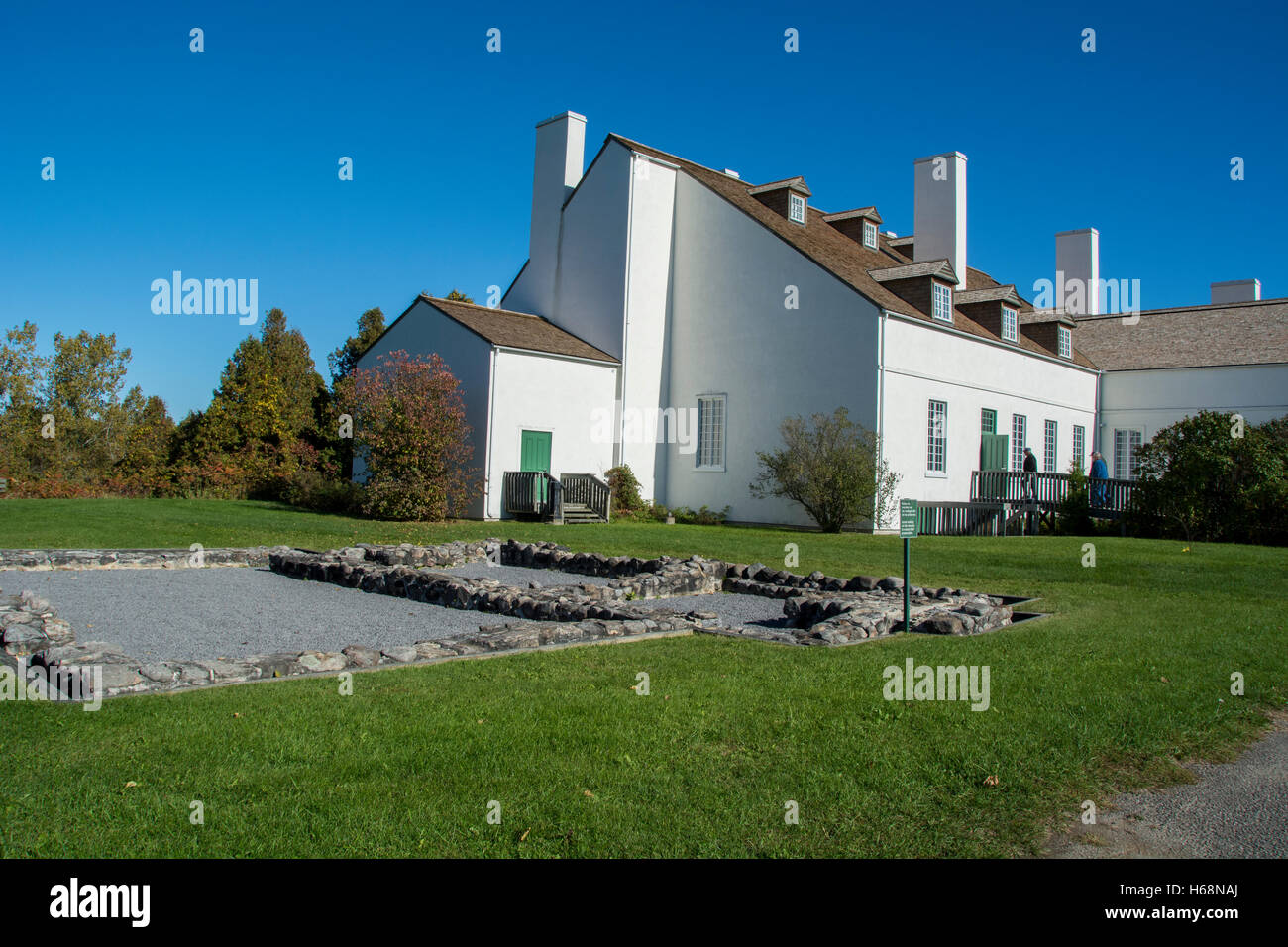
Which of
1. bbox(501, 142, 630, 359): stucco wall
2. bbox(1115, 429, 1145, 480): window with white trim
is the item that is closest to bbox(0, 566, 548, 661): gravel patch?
bbox(501, 142, 630, 359): stucco wall

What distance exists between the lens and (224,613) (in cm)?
1226

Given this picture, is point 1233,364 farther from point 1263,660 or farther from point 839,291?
point 1263,660

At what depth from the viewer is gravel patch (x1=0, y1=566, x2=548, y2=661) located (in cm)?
1018

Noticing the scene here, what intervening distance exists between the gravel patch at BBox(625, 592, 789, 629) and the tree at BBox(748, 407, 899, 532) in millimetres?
10879

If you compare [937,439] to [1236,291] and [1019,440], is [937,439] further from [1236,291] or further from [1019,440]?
[1236,291]

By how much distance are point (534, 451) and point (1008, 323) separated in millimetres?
17575

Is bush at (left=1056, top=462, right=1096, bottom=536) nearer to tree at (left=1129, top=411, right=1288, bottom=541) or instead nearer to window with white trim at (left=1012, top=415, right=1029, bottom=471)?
tree at (left=1129, top=411, right=1288, bottom=541)

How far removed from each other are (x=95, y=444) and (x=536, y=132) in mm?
26102

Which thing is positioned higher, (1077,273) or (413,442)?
(1077,273)

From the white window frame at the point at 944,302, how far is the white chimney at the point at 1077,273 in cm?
1732

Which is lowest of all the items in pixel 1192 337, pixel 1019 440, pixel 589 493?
pixel 589 493

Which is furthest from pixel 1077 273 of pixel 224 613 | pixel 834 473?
pixel 224 613

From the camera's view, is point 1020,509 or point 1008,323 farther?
point 1008,323

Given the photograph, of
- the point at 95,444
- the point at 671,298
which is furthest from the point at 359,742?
the point at 95,444
